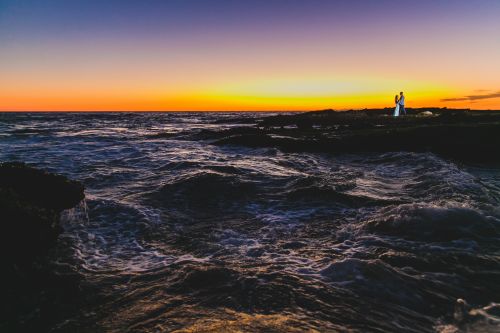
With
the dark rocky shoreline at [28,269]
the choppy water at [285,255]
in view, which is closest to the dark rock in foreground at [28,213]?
the dark rocky shoreline at [28,269]

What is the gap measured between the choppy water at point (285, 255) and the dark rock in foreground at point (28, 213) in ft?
2.02

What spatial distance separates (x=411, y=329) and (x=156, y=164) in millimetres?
13812

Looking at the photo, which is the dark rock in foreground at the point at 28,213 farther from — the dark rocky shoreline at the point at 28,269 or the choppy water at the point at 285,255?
the choppy water at the point at 285,255

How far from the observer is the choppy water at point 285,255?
4000 mm

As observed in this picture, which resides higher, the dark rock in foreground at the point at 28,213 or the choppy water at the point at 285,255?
the dark rock in foreground at the point at 28,213

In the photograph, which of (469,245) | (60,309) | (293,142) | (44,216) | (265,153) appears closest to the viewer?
(60,309)

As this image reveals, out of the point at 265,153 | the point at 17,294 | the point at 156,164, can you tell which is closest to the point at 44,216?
the point at 17,294

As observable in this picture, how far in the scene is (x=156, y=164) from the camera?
633 inches

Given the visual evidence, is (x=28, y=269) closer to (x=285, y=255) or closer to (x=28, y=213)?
(x=28, y=213)

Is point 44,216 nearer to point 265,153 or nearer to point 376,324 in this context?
point 376,324

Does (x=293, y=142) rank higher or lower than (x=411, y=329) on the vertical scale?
higher

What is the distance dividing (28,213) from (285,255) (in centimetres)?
393

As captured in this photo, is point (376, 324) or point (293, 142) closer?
point (376, 324)

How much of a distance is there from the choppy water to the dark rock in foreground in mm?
617
